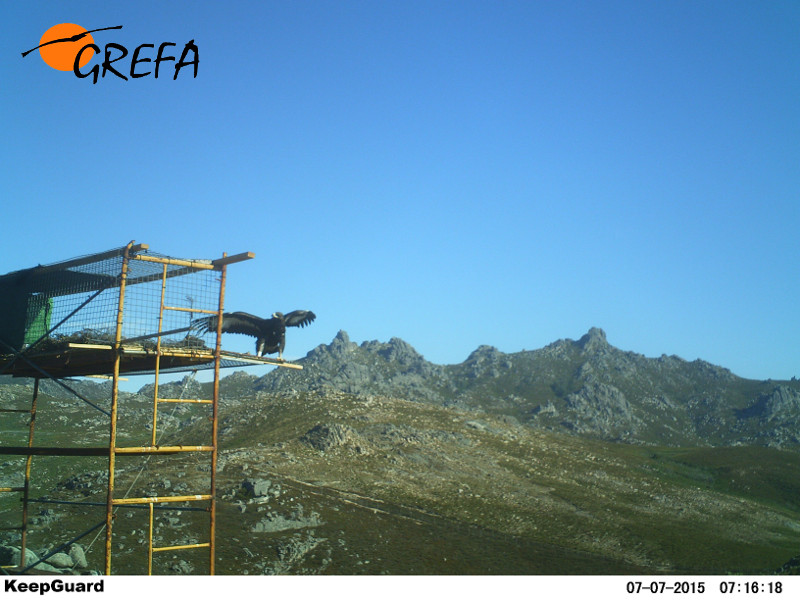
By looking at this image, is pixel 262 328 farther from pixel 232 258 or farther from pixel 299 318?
pixel 232 258

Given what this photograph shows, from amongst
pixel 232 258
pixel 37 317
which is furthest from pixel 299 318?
pixel 37 317

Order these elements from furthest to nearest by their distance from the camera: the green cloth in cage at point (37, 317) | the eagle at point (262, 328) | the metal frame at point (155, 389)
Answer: the eagle at point (262, 328) → the green cloth in cage at point (37, 317) → the metal frame at point (155, 389)

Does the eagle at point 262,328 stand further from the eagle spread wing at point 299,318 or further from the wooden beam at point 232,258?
the wooden beam at point 232,258

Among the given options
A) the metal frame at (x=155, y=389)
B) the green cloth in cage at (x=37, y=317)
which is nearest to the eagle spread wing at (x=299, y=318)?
the metal frame at (x=155, y=389)

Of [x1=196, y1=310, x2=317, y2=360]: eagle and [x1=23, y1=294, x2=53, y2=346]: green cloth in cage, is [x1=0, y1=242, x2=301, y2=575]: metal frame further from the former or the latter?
[x1=196, y1=310, x2=317, y2=360]: eagle

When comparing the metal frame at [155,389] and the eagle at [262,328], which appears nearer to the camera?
the metal frame at [155,389]

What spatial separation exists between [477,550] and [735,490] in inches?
2736

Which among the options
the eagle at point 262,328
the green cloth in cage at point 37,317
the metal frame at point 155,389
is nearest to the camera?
the metal frame at point 155,389

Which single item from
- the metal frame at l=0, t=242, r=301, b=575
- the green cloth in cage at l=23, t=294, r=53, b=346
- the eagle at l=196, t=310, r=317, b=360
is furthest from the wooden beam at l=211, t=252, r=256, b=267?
the green cloth in cage at l=23, t=294, r=53, b=346

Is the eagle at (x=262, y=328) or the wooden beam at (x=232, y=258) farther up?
the wooden beam at (x=232, y=258)

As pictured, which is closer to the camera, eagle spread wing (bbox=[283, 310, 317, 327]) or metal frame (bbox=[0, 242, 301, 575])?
metal frame (bbox=[0, 242, 301, 575])

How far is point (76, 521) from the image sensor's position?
133 feet
